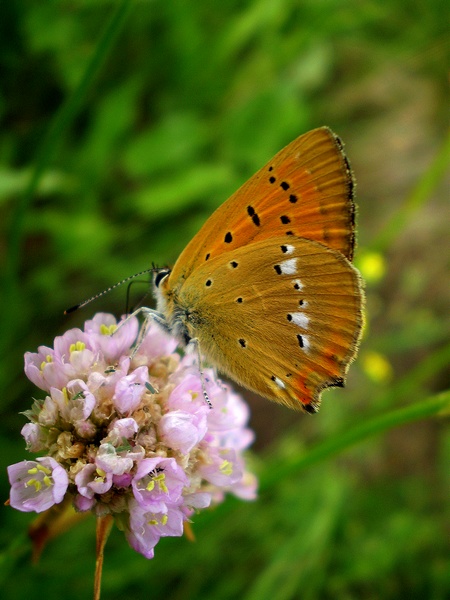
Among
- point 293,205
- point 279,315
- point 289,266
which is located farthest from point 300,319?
point 293,205

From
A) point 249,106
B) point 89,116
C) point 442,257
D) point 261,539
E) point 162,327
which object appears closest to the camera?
point 162,327

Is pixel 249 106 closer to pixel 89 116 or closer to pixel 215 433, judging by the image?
pixel 89 116

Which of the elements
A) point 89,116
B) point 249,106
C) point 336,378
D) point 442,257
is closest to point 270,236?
point 336,378

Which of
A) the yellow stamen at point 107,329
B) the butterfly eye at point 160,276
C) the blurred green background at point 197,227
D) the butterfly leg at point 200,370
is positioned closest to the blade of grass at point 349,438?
the butterfly leg at point 200,370

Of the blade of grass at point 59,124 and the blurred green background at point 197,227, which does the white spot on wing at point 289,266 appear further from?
the blade of grass at point 59,124

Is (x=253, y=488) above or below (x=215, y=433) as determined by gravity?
below

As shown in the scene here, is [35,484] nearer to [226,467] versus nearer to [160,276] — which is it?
[226,467]
